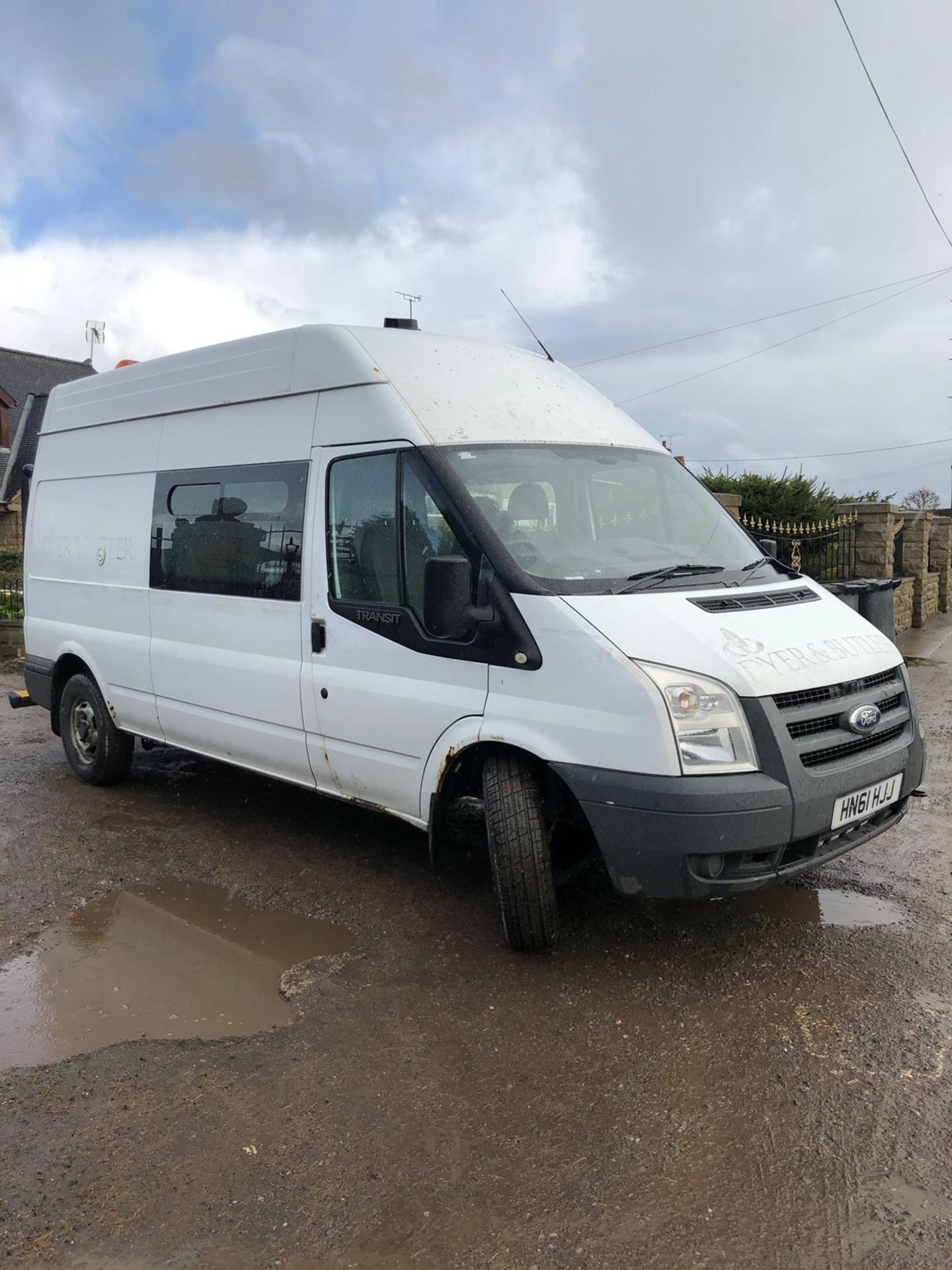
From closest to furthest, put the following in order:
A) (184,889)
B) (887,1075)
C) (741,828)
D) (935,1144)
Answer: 1. (935,1144)
2. (887,1075)
3. (741,828)
4. (184,889)

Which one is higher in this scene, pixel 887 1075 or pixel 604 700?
pixel 604 700

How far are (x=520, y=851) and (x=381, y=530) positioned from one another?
156 centimetres

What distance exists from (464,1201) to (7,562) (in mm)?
19751

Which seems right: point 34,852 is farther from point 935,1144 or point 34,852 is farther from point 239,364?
point 935,1144

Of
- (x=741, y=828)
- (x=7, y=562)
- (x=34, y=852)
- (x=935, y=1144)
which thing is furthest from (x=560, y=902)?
(x=7, y=562)

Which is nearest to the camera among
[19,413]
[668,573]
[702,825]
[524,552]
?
[702,825]

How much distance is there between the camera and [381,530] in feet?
14.2

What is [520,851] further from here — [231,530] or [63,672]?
[63,672]

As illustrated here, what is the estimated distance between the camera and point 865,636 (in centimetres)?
415

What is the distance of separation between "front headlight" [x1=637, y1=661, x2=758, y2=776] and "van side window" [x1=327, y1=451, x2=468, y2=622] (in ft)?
3.40

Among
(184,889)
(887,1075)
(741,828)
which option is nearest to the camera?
(887,1075)

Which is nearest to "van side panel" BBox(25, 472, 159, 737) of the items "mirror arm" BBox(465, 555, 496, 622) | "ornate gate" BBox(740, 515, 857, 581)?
"mirror arm" BBox(465, 555, 496, 622)

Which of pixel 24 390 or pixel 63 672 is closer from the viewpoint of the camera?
pixel 63 672

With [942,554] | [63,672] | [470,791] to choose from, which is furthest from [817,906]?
[942,554]
